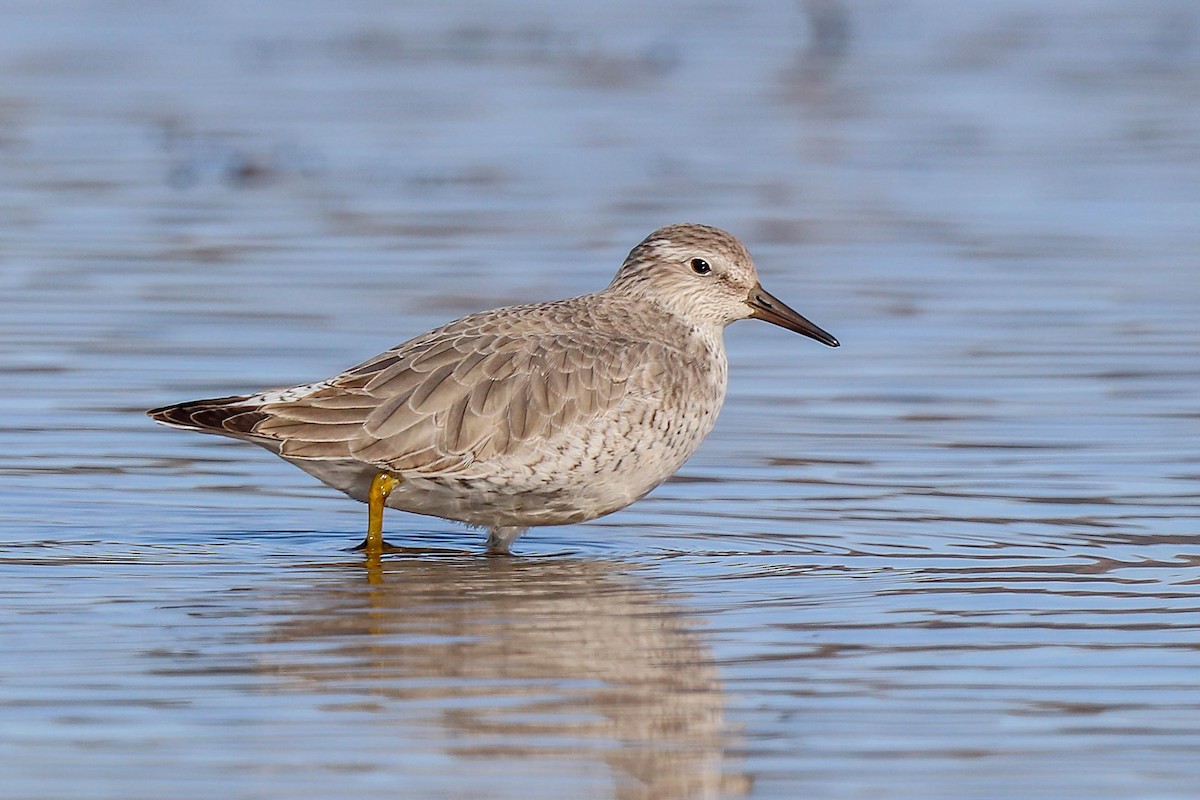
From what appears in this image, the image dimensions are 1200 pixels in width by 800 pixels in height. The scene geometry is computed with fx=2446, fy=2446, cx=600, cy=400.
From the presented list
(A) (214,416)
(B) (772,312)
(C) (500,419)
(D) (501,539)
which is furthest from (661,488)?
(A) (214,416)

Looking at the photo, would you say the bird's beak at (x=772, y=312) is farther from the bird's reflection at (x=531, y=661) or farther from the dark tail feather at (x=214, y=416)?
the dark tail feather at (x=214, y=416)

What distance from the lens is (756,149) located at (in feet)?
66.0

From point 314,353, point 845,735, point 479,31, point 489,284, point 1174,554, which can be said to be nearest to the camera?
point 845,735

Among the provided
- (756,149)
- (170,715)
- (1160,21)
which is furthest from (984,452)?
(1160,21)

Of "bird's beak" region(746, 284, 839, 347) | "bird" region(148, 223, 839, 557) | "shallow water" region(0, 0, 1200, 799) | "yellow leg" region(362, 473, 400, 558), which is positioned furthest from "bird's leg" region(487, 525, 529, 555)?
"bird's beak" region(746, 284, 839, 347)

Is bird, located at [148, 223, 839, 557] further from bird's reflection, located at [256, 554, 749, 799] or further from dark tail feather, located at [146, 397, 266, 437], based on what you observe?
bird's reflection, located at [256, 554, 749, 799]

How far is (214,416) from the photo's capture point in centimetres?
895

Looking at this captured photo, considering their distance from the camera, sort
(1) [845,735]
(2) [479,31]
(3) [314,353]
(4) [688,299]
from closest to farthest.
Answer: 1. (1) [845,735]
2. (4) [688,299]
3. (3) [314,353]
4. (2) [479,31]

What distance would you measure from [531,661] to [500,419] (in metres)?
1.76

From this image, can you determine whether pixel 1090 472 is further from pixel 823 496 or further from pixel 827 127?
pixel 827 127

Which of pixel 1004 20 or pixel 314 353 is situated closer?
pixel 314 353

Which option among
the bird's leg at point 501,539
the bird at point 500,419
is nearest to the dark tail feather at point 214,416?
the bird at point 500,419

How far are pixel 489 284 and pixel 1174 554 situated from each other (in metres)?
6.18

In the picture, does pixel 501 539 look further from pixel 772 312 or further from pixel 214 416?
pixel 772 312
